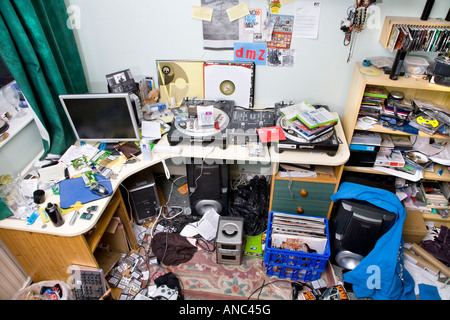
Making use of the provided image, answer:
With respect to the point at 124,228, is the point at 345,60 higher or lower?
higher

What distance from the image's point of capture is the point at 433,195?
7.62 ft

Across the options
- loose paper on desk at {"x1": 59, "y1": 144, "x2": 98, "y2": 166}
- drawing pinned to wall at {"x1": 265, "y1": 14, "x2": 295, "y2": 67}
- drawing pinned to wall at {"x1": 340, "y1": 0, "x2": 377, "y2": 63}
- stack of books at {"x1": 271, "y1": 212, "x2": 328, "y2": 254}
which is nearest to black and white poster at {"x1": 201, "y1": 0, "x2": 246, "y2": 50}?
drawing pinned to wall at {"x1": 265, "y1": 14, "x2": 295, "y2": 67}

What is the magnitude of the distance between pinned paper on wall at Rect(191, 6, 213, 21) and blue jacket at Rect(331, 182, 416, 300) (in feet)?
4.83

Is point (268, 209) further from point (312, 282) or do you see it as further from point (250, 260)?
point (312, 282)

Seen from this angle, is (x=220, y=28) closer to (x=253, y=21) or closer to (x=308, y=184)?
(x=253, y=21)

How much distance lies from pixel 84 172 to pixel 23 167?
0.45 meters

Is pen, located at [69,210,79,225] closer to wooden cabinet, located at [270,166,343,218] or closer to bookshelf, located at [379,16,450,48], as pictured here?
wooden cabinet, located at [270,166,343,218]

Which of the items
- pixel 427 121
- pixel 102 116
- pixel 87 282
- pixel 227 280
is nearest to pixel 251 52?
pixel 102 116

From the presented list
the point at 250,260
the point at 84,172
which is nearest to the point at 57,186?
the point at 84,172

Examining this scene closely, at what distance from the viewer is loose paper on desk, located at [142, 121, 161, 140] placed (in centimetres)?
214

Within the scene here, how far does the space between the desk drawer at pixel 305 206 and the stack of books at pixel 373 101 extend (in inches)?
26.0

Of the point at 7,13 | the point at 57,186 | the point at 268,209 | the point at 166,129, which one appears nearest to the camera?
the point at 7,13

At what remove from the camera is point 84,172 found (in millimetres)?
1956

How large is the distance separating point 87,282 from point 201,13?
72.3 inches
